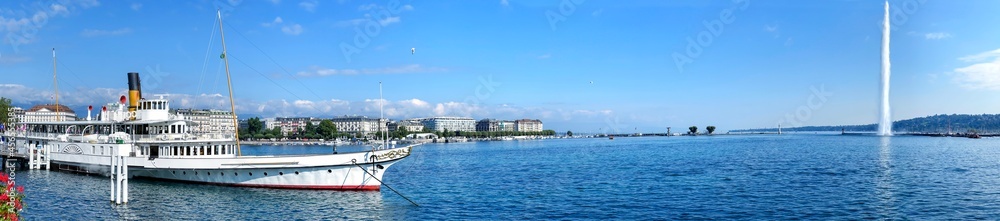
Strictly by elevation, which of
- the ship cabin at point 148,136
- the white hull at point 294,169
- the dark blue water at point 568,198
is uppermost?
the ship cabin at point 148,136

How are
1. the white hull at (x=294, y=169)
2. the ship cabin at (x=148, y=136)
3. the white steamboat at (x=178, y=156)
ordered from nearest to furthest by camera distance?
the white hull at (x=294, y=169)
the white steamboat at (x=178, y=156)
the ship cabin at (x=148, y=136)

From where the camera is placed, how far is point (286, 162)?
4303 centimetres

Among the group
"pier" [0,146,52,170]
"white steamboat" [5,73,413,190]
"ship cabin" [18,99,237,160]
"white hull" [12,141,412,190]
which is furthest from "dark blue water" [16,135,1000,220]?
"pier" [0,146,52,170]

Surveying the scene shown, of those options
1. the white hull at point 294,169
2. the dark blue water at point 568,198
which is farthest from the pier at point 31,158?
the white hull at point 294,169

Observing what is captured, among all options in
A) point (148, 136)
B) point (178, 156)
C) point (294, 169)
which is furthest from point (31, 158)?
point (294, 169)

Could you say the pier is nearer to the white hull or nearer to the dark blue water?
the dark blue water

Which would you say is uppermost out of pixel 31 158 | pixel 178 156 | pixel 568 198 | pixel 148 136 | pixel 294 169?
pixel 148 136

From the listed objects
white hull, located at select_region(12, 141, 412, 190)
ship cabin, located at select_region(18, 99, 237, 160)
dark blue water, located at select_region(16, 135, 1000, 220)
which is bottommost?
dark blue water, located at select_region(16, 135, 1000, 220)

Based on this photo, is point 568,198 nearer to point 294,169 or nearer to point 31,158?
point 294,169

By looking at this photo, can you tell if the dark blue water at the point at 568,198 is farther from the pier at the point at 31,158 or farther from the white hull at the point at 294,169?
the pier at the point at 31,158

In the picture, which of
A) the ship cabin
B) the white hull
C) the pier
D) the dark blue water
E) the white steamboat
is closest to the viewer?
the dark blue water

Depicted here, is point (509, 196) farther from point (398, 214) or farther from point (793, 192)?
point (793, 192)

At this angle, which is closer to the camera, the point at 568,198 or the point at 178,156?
the point at 568,198

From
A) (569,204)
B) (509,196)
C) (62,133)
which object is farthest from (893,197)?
(62,133)
